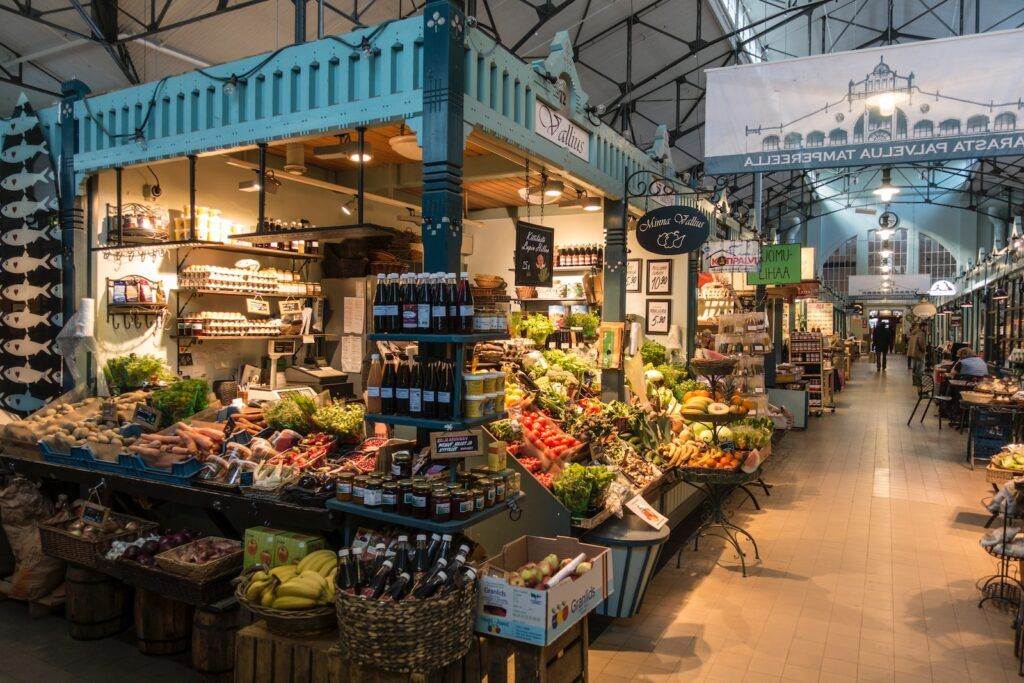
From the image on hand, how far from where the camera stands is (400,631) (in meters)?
2.84

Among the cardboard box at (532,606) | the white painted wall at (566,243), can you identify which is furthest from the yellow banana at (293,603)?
the white painted wall at (566,243)

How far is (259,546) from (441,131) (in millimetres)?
2623

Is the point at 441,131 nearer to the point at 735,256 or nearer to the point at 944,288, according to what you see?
the point at 735,256

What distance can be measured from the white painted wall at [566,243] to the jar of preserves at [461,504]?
20.2 feet

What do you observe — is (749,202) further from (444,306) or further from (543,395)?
(444,306)

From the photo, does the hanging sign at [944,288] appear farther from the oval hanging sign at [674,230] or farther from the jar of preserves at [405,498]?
the jar of preserves at [405,498]

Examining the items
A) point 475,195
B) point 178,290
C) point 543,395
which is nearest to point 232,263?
point 178,290

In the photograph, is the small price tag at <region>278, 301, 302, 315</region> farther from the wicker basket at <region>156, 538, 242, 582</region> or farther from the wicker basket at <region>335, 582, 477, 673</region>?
the wicker basket at <region>335, 582, 477, 673</region>

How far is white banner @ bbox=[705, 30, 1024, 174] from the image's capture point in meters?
5.14

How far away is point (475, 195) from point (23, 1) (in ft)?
21.0

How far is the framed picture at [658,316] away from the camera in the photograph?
9336mm

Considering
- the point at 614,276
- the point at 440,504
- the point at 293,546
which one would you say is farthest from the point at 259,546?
the point at 614,276

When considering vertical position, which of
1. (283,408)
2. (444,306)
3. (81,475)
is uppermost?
(444,306)

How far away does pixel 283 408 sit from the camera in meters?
5.29
